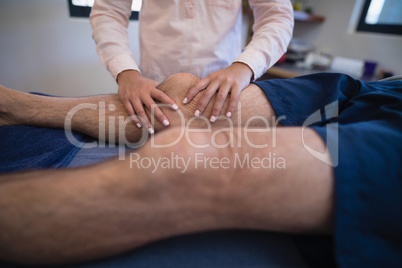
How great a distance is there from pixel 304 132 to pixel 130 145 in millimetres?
621

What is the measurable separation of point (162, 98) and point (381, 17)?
252 cm

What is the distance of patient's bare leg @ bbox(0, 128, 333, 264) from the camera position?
380 mm

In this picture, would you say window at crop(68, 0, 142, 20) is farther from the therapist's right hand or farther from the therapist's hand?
the therapist's hand

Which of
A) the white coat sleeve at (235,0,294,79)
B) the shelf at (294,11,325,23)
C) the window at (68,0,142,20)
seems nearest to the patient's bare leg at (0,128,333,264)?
the white coat sleeve at (235,0,294,79)

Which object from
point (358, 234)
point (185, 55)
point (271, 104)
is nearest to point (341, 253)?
point (358, 234)

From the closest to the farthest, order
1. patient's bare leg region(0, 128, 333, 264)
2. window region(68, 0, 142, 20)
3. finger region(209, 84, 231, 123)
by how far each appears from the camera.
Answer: patient's bare leg region(0, 128, 333, 264) < finger region(209, 84, 231, 123) < window region(68, 0, 142, 20)

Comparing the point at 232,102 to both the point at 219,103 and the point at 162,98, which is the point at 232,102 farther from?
the point at 162,98

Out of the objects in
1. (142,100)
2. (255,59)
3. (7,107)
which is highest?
(255,59)

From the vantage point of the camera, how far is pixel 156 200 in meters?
0.41

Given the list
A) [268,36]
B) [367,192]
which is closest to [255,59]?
[268,36]

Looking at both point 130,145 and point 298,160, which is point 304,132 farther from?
point 130,145

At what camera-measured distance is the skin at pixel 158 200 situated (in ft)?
1.25

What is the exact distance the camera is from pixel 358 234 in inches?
15.8

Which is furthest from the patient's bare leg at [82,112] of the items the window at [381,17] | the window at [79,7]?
the window at [381,17]
